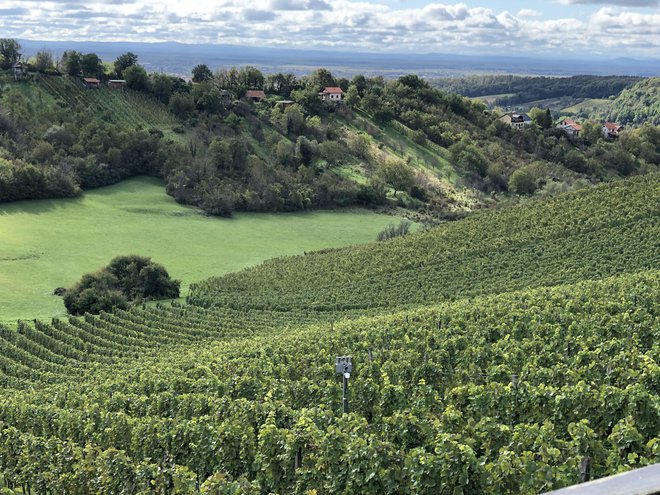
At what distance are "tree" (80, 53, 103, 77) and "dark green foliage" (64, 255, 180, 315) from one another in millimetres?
57074

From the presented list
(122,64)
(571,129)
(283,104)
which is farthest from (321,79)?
(571,129)

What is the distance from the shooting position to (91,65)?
315 ft

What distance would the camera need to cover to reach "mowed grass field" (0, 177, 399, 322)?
50722 millimetres

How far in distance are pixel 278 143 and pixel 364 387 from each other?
76.8 meters

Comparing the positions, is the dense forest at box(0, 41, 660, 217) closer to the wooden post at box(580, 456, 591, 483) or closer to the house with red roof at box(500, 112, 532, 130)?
the house with red roof at box(500, 112, 532, 130)

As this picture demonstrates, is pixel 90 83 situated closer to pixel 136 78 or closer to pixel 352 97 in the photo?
pixel 136 78

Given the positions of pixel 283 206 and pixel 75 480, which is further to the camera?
pixel 283 206

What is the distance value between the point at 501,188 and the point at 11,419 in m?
88.1

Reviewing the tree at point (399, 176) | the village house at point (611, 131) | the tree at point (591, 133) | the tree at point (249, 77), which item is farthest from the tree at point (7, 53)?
the village house at point (611, 131)

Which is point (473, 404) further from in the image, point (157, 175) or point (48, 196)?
point (157, 175)

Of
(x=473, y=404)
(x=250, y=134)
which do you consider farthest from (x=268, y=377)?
(x=250, y=134)

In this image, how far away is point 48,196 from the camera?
70812 mm

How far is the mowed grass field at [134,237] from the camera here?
50.7m

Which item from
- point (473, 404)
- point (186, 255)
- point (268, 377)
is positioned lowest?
point (186, 255)
